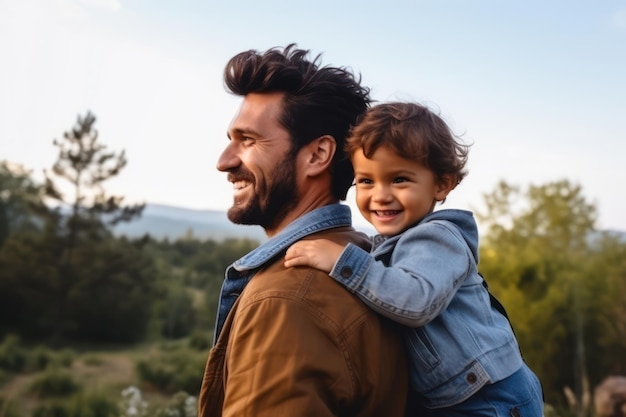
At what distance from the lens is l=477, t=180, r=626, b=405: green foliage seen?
100 feet

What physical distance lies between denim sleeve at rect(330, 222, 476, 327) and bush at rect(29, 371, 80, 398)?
77.8 ft

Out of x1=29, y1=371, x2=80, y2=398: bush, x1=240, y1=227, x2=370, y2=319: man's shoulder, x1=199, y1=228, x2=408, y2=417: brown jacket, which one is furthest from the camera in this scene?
x1=29, y1=371, x2=80, y2=398: bush

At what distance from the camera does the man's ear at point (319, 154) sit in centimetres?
249

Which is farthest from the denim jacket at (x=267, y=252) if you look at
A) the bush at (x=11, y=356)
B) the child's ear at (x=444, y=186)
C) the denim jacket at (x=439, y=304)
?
the bush at (x=11, y=356)

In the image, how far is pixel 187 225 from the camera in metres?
42.9

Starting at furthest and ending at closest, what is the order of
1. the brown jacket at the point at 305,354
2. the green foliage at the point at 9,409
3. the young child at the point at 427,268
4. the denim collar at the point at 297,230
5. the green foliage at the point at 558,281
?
1. the green foliage at the point at 558,281
2. the green foliage at the point at 9,409
3. the denim collar at the point at 297,230
4. the young child at the point at 427,268
5. the brown jacket at the point at 305,354

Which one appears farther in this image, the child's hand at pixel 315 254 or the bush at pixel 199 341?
the bush at pixel 199 341

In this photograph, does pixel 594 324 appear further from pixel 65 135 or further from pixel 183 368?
pixel 65 135

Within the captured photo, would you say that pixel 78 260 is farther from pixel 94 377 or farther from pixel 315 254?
pixel 315 254

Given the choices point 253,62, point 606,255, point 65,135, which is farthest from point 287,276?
point 606,255

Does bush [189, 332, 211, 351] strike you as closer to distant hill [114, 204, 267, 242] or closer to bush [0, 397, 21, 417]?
distant hill [114, 204, 267, 242]

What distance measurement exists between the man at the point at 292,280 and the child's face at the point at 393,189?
0.42ft

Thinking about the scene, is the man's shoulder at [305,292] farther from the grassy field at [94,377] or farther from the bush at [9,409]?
the grassy field at [94,377]

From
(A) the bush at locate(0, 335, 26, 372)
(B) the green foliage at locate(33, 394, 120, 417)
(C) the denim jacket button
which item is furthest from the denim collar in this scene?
(A) the bush at locate(0, 335, 26, 372)
